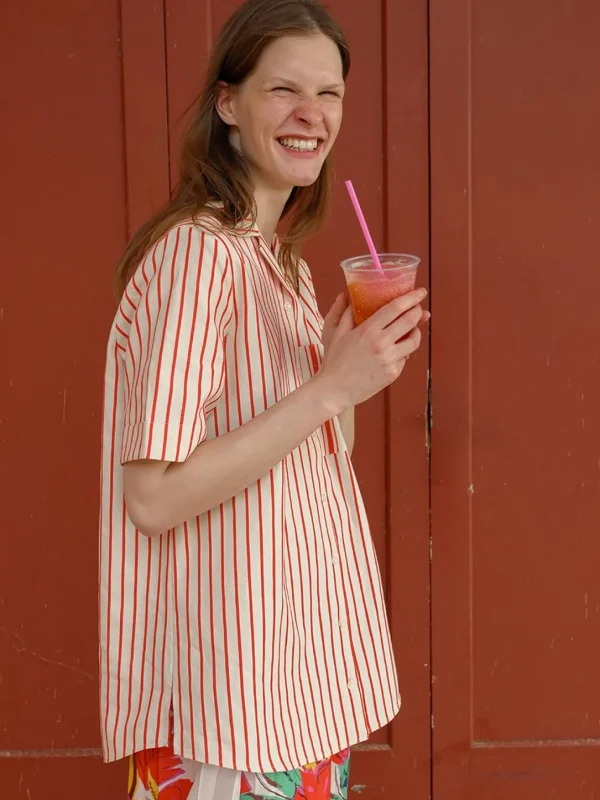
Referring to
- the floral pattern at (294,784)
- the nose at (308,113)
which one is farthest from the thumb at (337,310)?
the floral pattern at (294,784)

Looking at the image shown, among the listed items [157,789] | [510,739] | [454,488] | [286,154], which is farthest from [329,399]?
[510,739]

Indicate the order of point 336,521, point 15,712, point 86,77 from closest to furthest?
point 336,521, point 86,77, point 15,712

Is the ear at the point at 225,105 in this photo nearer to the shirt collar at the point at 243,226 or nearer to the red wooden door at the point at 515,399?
the shirt collar at the point at 243,226

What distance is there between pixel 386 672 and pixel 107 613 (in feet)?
1.34

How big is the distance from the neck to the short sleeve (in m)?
0.22

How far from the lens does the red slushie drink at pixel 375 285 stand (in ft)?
3.95

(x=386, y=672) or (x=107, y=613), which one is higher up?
(x=107, y=613)

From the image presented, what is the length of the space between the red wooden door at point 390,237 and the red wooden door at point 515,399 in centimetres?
4

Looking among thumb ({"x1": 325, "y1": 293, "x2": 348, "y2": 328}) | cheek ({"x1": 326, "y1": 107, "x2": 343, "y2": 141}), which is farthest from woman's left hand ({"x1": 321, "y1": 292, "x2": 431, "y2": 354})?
cheek ({"x1": 326, "y1": 107, "x2": 343, "y2": 141})

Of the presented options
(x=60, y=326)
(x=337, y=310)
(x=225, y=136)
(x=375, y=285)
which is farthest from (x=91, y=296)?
(x=375, y=285)

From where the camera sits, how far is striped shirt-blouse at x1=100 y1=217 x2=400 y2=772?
1.10 metres

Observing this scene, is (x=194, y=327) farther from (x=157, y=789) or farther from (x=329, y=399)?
(x=157, y=789)

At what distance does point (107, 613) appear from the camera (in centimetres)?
124

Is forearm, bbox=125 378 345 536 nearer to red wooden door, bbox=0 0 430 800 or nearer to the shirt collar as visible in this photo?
the shirt collar
